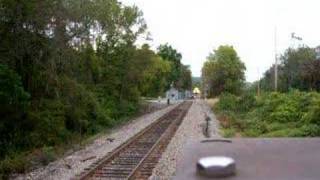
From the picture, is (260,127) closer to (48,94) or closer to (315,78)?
(48,94)

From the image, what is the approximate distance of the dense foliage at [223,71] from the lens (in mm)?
138900

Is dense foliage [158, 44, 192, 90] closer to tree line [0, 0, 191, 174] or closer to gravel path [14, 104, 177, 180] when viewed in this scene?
tree line [0, 0, 191, 174]

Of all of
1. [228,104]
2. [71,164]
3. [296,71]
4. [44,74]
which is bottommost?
[71,164]

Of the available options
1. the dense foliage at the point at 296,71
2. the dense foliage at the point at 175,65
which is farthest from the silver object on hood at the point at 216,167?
the dense foliage at the point at 175,65

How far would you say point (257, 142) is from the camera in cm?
452

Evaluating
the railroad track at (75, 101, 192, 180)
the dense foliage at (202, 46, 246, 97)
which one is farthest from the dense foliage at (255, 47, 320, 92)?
the railroad track at (75, 101, 192, 180)

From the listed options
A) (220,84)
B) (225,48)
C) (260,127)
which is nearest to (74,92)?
(260,127)

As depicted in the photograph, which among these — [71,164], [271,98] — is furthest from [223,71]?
[71,164]

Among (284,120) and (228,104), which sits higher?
(228,104)

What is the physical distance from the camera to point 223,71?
141 meters

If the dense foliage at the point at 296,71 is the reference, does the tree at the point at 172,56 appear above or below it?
above

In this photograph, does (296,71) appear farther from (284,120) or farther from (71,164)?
(71,164)

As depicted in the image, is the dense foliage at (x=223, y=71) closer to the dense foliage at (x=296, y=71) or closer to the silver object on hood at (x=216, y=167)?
the dense foliage at (x=296, y=71)

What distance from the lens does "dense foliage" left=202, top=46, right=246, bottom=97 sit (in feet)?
456
